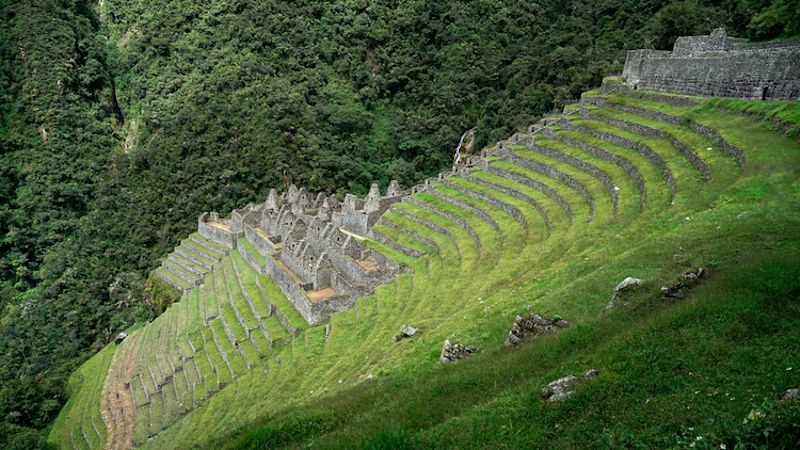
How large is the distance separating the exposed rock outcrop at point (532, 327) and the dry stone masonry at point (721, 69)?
14.5m

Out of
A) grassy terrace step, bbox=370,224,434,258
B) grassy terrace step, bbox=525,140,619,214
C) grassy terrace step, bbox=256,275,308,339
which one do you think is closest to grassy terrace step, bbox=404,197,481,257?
grassy terrace step, bbox=370,224,434,258

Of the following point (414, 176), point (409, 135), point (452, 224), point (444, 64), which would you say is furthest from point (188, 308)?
point (444, 64)

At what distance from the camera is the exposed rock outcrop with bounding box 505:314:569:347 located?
29.9 feet

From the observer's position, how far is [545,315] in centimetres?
972

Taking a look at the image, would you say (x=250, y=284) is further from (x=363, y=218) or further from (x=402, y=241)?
(x=402, y=241)

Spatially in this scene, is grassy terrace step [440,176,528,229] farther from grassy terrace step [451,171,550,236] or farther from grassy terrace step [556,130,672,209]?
grassy terrace step [556,130,672,209]

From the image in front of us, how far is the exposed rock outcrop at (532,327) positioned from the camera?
9102 millimetres

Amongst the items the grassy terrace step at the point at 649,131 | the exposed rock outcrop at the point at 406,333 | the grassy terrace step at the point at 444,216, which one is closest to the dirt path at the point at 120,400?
the exposed rock outcrop at the point at 406,333

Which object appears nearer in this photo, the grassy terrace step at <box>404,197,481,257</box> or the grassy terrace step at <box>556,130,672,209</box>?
the grassy terrace step at <box>556,130,672,209</box>

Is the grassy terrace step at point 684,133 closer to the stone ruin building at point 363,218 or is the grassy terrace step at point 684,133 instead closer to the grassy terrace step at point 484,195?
the stone ruin building at point 363,218

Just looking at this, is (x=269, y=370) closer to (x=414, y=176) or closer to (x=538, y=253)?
(x=538, y=253)

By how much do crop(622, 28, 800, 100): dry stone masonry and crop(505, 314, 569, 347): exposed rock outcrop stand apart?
14.5 metres

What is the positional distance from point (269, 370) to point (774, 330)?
16.4 metres

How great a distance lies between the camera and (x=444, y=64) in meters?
70.1
